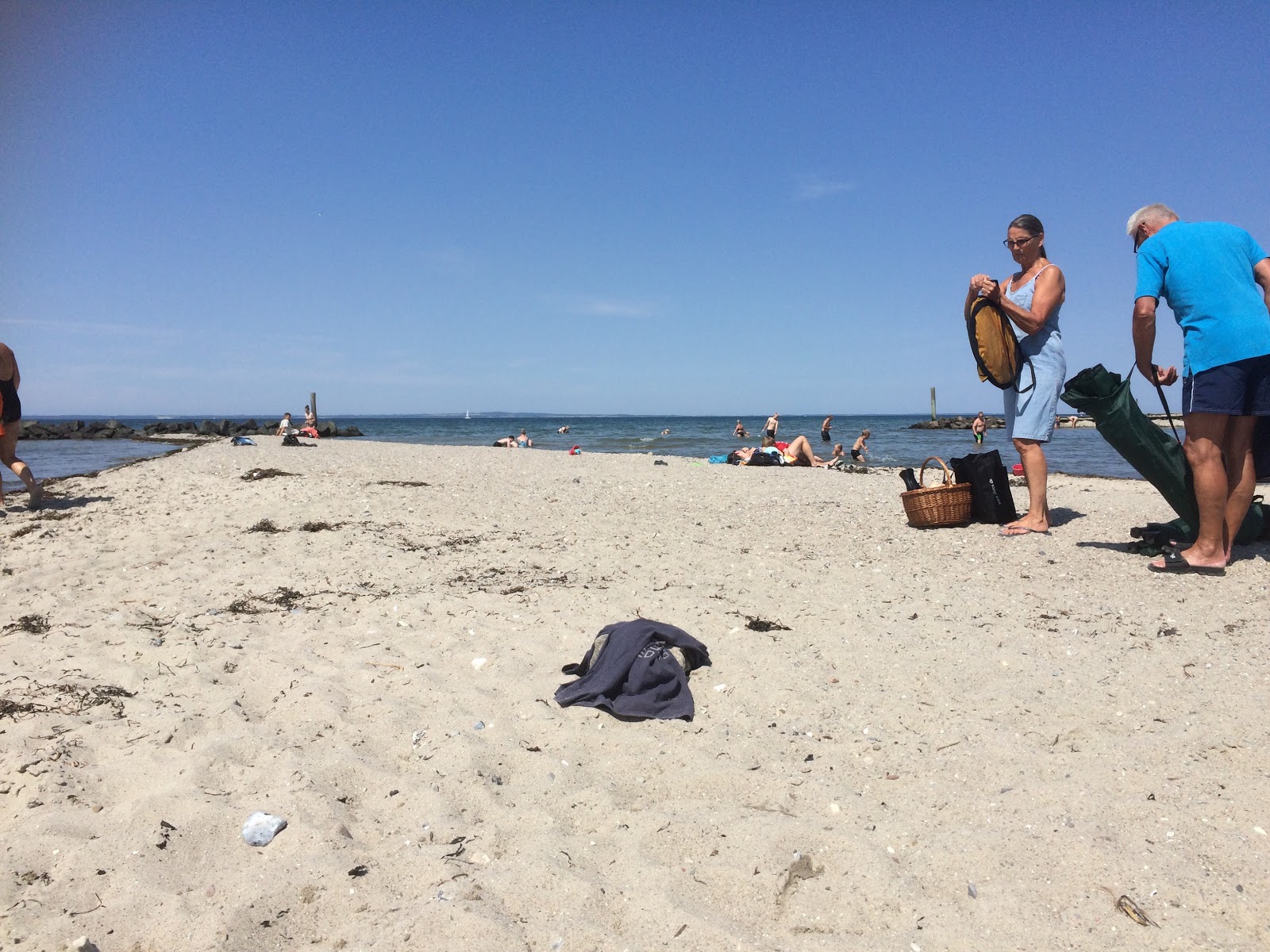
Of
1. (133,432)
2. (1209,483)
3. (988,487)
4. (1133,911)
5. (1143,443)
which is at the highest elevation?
(133,432)

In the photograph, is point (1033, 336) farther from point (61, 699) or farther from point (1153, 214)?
point (61, 699)

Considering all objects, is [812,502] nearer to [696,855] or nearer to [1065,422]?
[696,855]

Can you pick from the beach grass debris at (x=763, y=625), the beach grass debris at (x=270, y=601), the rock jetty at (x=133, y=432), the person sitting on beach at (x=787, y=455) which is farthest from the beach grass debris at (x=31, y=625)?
the rock jetty at (x=133, y=432)

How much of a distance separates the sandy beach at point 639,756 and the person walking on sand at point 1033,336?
65cm

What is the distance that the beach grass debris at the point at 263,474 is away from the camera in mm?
10500

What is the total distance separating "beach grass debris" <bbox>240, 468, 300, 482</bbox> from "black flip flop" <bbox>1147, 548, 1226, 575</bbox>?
10.0m

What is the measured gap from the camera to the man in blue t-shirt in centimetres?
451

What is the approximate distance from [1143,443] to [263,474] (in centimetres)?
1050

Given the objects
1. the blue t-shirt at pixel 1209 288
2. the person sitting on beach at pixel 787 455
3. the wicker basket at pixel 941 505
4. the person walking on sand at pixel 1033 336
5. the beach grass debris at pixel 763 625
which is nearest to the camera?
the beach grass debris at pixel 763 625

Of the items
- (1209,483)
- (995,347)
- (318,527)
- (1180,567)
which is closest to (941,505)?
(995,347)

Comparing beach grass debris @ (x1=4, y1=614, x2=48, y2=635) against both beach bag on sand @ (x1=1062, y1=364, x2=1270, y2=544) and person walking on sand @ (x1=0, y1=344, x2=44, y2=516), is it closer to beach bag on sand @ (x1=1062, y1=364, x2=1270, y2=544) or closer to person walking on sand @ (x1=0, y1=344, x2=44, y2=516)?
person walking on sand @ (x1=0, y1=344, x2=44, y2=516)

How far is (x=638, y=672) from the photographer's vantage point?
11.2 ft

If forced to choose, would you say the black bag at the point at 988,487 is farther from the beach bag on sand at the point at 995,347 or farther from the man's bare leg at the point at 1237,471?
the man's bare leg at the point at 1237,471

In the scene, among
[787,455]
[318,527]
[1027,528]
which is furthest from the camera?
[787,455]
